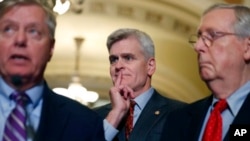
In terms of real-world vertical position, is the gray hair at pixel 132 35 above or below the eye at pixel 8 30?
below

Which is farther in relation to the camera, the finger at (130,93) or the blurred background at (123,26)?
the blurred background at (123,26)

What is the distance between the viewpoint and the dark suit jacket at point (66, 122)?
215 cm

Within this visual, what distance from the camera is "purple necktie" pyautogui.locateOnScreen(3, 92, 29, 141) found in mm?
2080

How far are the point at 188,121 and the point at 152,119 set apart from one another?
259mm

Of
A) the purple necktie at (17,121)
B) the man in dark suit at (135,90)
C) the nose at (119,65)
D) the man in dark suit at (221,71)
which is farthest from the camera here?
the nose at (119,65)

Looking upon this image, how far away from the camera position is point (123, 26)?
1130cm

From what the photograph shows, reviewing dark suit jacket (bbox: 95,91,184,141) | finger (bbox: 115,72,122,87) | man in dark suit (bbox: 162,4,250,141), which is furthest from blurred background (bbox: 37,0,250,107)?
man in dark suit (bbox: 162,4,250,141)

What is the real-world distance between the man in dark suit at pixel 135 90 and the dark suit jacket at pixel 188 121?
0.12m

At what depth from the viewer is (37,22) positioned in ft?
7.23

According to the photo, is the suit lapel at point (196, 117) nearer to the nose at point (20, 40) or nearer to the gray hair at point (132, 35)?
the gray hair at point (132, 35)

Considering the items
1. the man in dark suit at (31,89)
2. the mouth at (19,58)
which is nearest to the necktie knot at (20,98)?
the man in dark suit at (31,89)

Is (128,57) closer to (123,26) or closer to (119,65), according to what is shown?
(119,65)

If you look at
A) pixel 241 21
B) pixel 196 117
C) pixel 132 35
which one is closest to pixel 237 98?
pixel 196 117

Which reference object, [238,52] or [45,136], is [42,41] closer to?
[45,136]
